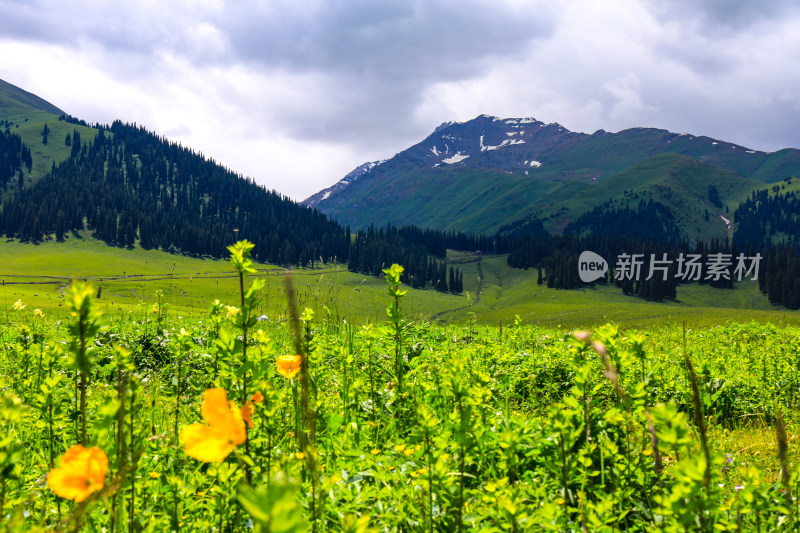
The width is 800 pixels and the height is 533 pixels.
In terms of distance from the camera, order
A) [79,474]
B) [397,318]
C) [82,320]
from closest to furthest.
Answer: [79,474], [82,320], [397,318]

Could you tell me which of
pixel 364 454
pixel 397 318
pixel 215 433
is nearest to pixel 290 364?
pixel 215 433

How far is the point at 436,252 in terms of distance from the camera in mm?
186125

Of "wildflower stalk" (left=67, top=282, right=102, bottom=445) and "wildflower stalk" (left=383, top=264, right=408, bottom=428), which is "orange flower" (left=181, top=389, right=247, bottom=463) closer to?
"wildflower stalk" (left=67, top=282, right=102, bottom=445)

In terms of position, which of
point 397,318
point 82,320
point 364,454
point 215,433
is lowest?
point 364,454

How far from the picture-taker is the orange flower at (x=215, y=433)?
156 centimetres

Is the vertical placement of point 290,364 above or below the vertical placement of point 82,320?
below

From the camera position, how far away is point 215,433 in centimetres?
165

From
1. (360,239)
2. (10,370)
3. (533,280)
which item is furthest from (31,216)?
(10,370)

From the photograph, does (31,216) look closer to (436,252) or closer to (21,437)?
(436,252)

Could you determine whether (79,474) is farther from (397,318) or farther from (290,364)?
(397,318)

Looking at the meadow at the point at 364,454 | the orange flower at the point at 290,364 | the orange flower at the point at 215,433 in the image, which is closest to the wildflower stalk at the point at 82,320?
the meadow at the point at 364,454

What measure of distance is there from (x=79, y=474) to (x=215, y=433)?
1.55 feet

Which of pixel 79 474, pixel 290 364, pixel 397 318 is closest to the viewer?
pixel 79 474

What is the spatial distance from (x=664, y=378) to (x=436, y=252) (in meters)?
180
